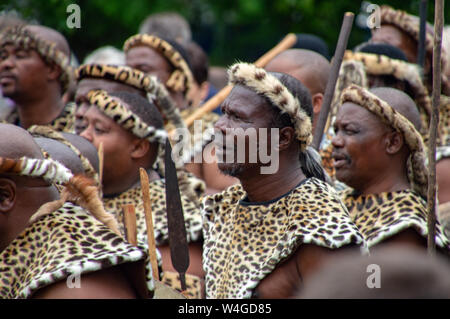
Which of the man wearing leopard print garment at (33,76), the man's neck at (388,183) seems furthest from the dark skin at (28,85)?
the man's neck at (388,183)

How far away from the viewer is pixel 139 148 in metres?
5.73

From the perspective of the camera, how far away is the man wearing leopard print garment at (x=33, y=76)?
22.0 feet

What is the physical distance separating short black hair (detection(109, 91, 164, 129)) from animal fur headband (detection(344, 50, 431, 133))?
163 centimetres

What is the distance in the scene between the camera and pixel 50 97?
6867 millimetres

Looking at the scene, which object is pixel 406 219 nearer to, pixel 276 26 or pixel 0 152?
pixel 0 152

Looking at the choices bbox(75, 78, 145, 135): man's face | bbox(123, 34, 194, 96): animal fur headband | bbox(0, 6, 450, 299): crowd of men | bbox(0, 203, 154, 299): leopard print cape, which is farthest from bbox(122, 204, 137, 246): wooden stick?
bbox(123, 34, 194, 96): animal fur headband

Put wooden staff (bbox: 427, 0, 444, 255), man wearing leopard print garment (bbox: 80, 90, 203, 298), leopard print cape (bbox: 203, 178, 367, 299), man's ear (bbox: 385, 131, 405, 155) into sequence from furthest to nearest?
man wearing leopard print garment (bbox: 80, 90, 203, 298), man's ear (bbox: 385, 131, 405, 155), leopard print cape (bbox: 203, 178, 367, 299), wooden staff (bbox: 427, 0, 444, 255)

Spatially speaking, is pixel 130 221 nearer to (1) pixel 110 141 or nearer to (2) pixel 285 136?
(2) pixel 285 136

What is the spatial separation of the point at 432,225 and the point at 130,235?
63.1 inches

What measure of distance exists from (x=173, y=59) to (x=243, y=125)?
3563 mm

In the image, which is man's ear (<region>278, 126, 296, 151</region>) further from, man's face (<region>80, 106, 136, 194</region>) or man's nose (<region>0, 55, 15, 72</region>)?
man's nose (<region>0, 55, 15, 72</region>)

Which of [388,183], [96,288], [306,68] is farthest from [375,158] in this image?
[96,288]

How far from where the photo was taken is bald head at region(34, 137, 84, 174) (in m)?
4.48
